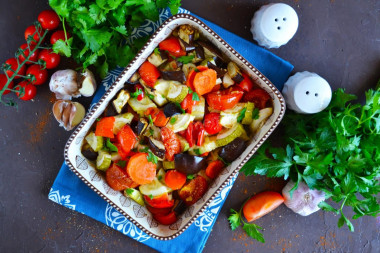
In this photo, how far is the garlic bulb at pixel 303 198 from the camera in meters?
2.06

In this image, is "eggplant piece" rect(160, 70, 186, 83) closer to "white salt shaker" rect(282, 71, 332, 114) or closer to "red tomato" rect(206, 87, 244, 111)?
"red tomato" rect(206, 87, 244, 111)

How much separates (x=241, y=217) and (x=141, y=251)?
2.28ft

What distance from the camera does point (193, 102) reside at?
6.00 ft

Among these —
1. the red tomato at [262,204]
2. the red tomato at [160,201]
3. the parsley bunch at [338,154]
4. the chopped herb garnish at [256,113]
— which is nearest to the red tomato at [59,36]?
the red tomato at [160,201]

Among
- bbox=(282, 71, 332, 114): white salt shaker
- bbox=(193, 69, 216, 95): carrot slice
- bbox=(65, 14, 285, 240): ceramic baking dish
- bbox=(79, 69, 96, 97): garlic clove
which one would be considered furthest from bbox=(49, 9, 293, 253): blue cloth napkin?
bbox=(193, 69, 216, 95): carrot slice

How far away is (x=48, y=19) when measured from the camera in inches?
77.9

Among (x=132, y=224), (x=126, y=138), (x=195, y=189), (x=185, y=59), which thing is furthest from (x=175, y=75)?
(x=132, y=224)

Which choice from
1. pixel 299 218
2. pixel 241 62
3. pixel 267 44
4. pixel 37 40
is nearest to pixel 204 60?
pixel 241 62

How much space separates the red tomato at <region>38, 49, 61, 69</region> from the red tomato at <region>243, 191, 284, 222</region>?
4.91 ft

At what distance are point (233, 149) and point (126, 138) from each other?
58 cm

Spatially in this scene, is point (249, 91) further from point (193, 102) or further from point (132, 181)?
point (132, 181)

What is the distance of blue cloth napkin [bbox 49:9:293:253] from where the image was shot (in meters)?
2.02

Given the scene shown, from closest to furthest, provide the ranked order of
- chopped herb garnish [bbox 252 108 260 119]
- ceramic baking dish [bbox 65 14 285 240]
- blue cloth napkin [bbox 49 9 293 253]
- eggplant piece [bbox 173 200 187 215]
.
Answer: ceramic baking dish [bbox 65 14 285 240]
chopped herb garnish [bbox 252 108 260 119]
eggplant piece [bbox 173 200 187 215]
blue cloth napkin [bbox 49 9 293 253]

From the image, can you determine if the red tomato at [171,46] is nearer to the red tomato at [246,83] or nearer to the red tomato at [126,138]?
the red tomato at [246,83]
